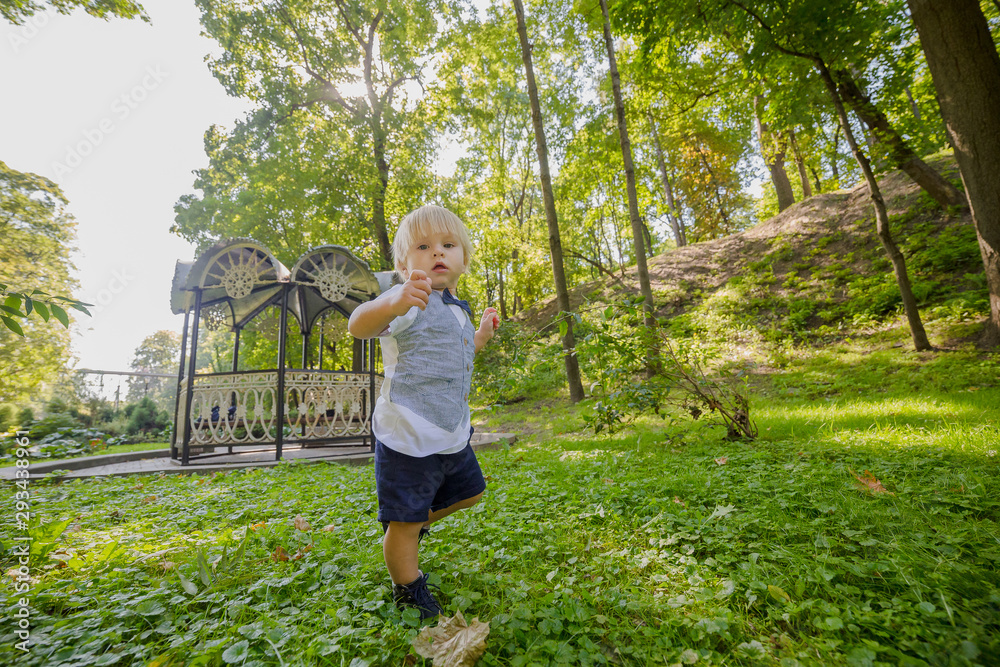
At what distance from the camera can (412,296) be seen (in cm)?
181

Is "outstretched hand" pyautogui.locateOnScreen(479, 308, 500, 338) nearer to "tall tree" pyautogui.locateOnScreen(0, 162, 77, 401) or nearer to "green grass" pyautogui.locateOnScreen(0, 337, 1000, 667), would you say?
"green grass" pyautogui.locateOnScreen(0, 337, 1000, 667)

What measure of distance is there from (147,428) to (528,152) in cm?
2037

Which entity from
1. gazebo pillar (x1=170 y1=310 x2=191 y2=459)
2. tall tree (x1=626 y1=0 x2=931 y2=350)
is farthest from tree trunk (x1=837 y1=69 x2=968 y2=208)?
gazebo pillar (x1=170 y1=310 x2=191 y2=459)

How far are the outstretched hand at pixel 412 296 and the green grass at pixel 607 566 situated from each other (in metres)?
1.26

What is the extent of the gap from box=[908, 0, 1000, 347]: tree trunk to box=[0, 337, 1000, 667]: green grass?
253 centimetres

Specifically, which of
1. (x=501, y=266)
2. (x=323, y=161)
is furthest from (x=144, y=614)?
(x=501, y=266)

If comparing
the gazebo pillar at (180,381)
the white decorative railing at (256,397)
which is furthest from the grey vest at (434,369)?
the gazebo pillar at (180,381)

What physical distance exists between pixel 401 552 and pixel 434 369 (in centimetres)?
81

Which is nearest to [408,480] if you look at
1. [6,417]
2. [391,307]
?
[391,307]

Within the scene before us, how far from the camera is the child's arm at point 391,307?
1.82 m

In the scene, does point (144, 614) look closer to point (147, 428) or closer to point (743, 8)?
point (743, 8)

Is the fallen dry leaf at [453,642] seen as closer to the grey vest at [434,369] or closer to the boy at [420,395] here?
the boy at [420,395]

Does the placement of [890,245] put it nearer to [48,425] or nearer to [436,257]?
[436,257]

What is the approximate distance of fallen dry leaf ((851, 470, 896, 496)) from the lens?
8.58 feet
